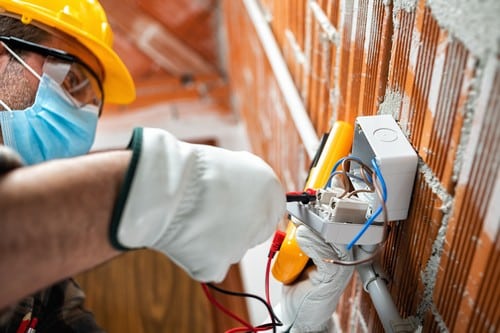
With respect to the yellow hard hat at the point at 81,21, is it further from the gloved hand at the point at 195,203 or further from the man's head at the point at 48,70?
the gloved hand at the point at 195,203

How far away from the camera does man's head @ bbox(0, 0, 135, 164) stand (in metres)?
1.04

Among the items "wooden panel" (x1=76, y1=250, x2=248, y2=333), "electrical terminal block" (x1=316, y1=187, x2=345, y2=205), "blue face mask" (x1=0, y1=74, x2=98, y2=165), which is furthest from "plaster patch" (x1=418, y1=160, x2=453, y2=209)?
"wooden panel" (x1=76, y1=250, x2=248, y2=333)

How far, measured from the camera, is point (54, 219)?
0.47 meters

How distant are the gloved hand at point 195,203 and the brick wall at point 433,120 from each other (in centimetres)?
21

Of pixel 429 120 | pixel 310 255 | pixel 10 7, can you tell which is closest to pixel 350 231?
pixel 310 255

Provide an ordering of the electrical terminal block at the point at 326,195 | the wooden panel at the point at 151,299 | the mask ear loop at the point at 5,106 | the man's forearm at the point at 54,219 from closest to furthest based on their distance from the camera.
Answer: the man's forearm at the point at 54,219, the electrical terminal block at the point at 326,195, the mask ear loop at the point at 5,106, the wooden panel at the point at 151,299

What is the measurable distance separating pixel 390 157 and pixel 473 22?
220 millimetres

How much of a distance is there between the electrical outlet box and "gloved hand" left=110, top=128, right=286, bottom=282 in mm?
149

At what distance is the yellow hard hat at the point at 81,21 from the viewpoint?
108 centimetres

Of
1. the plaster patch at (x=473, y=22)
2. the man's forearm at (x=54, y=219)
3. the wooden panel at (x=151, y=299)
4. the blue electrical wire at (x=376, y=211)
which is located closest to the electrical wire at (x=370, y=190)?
the blue electrical wire at (x=376, y=211)

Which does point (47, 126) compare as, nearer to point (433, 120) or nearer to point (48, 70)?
point (48, 70)

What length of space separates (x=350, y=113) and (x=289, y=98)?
0.37m

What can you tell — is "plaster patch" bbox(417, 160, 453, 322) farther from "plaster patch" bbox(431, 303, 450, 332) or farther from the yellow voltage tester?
the yellow voltage tester

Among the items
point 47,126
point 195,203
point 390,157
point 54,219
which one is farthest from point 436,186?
point 47,126
